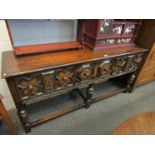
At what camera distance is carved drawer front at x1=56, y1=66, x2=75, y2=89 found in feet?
3.82

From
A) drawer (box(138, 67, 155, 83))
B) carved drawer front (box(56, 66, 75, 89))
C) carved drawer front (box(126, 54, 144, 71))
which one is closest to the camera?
carved drawer front (box(56, 66, 75, 89))

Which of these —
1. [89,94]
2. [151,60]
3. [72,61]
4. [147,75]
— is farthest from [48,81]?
[147,75]

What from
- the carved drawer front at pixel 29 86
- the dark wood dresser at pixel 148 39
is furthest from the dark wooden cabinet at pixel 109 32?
the carved drawer front at pixel 29 86

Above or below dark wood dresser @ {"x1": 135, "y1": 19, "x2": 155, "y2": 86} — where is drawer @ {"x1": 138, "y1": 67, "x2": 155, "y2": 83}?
below

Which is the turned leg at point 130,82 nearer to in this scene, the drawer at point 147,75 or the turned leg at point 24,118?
the drawer at point 147,75

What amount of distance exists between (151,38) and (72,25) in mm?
1022

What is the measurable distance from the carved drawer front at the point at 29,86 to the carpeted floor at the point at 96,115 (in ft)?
1.88

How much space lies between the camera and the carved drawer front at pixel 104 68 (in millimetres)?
1381

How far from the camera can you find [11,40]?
1.13 metres

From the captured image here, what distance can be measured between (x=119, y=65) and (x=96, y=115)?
2.45ft

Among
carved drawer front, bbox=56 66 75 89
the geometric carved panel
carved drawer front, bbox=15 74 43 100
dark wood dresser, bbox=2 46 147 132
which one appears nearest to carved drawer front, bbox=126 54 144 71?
dark wood dresser, bbox=2 46 147 132

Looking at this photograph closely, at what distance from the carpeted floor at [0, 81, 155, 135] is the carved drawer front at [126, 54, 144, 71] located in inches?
22.0

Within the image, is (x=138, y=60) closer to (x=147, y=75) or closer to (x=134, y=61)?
(x=134, y=61)

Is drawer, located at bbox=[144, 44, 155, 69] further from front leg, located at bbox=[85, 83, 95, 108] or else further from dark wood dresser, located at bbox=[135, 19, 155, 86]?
front leg, located at bbox=[85, 83, 95, 108]
